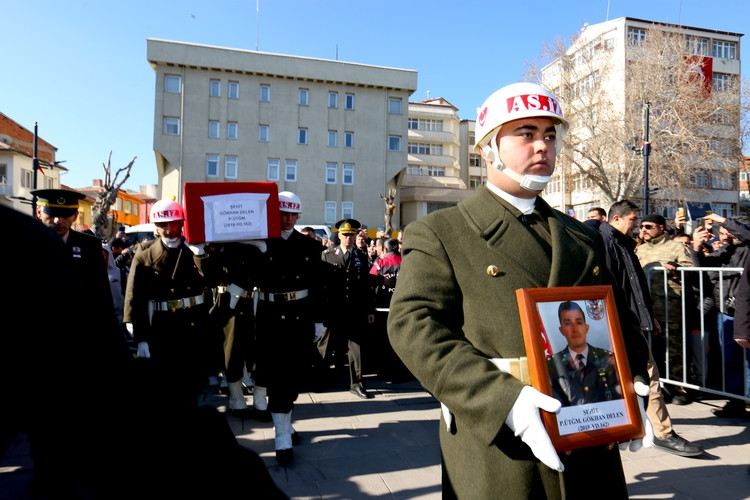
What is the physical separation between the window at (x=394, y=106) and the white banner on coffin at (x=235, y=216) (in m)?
41.0

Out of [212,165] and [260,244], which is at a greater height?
[212,165]

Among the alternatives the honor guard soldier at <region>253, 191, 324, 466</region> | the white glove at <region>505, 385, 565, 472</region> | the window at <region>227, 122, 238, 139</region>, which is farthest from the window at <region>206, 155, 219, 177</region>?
the white glove at <region>505, 385, 565, 472</region>

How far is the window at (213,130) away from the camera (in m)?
39.4

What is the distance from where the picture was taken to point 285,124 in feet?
135

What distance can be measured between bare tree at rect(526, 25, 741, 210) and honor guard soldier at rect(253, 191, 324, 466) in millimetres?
25643

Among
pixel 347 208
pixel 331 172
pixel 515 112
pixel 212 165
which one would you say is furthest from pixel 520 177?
pixel 331 172

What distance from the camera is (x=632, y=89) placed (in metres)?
28.1

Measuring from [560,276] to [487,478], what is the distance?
0.77 meters

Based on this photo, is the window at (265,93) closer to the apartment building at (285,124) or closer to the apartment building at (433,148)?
the apartment building at (285,124)

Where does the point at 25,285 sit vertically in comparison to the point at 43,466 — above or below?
above

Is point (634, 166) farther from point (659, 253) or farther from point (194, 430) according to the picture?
point (194, 430)

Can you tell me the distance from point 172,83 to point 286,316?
3992cm

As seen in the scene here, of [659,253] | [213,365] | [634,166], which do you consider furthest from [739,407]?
[634,166]

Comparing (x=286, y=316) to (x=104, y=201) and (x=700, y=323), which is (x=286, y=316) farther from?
(x=104, y=201)
